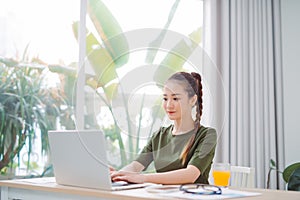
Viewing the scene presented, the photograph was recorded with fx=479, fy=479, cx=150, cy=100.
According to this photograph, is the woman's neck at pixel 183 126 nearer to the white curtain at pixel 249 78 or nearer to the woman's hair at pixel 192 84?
the woman's hair at pixel 192 84

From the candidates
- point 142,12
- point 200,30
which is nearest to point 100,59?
point 142,12

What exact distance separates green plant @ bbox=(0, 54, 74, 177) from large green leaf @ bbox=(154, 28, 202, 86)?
1.52 metres

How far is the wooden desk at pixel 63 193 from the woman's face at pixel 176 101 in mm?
333

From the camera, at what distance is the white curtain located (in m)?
3.95

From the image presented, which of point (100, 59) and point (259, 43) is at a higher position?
point (259, 43)

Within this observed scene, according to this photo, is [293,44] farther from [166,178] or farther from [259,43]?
[166,178]

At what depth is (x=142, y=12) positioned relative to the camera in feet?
10.6

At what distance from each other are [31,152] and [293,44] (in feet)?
7.49

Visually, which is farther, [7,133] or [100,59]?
[7,133]

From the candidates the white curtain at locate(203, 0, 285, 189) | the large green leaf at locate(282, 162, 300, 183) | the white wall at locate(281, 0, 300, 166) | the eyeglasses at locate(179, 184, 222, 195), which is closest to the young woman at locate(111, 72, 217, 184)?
the eyeglasses at locate(179, 184, 222, 195)

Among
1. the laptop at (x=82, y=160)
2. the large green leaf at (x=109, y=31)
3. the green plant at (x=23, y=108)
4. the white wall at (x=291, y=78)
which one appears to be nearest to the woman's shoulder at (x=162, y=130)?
the laptop at (x=82, y=160)

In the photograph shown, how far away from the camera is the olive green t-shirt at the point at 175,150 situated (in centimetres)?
199

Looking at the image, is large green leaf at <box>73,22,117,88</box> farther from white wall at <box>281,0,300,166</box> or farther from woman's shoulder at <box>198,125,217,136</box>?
white wall at <box>281,0,300,166</box>

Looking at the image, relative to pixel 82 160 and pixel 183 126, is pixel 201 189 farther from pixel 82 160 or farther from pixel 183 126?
pixel 82 160
